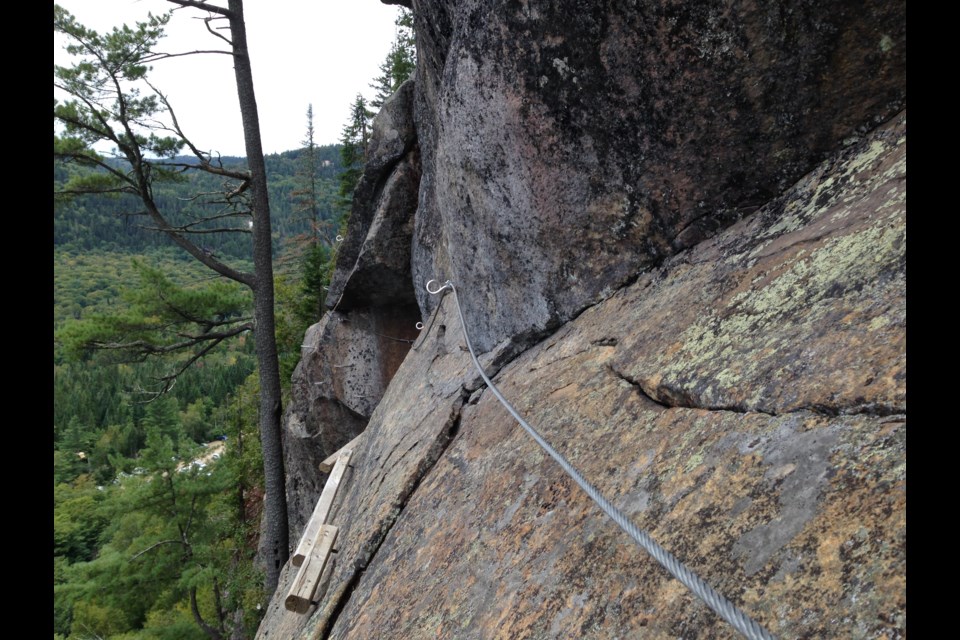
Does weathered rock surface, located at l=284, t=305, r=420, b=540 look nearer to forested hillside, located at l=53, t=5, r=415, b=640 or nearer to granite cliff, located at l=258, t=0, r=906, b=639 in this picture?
forested hillside, located at l=53, t=5, r=415, b=640

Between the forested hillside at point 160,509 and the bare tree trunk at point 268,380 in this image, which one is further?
the forested hillside at point 160,509

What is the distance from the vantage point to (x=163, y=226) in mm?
9977

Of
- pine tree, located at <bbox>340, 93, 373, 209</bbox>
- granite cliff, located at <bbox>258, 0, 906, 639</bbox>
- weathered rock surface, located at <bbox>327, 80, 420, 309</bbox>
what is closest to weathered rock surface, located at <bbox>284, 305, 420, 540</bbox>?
weathered rock surface, located at <bbox>327, 80, 420, 309</bbox>

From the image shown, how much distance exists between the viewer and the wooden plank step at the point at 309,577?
157 inches

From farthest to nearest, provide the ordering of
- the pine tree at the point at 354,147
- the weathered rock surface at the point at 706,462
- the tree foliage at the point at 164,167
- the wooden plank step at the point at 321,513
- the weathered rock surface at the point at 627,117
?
the pine tree at the point at 354,147 → the tree foliage at the point at 164,167 → the wooden plank step at the point at 321,513 → the weathered rock surface at the point at 627,117 → the weathered rock surface at the point at 706,462

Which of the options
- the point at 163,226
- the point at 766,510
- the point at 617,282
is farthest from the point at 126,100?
the point at 766,510

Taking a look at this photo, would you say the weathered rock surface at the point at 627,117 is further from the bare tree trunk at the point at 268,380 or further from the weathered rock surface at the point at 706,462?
the bare tree trunk at the point at 268,380

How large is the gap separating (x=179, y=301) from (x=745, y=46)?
1114 cm

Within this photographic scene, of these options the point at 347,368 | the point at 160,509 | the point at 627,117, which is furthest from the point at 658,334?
the point at 160,509

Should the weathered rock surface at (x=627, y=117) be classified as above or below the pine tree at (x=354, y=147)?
below

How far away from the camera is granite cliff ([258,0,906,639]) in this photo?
1.56m

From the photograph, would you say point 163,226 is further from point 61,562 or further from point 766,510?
point 61,562

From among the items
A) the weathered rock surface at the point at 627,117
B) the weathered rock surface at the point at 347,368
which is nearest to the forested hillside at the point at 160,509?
the weathered rock surface at the point at 347,368

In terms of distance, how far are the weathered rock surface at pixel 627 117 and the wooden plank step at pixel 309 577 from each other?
2.18m
